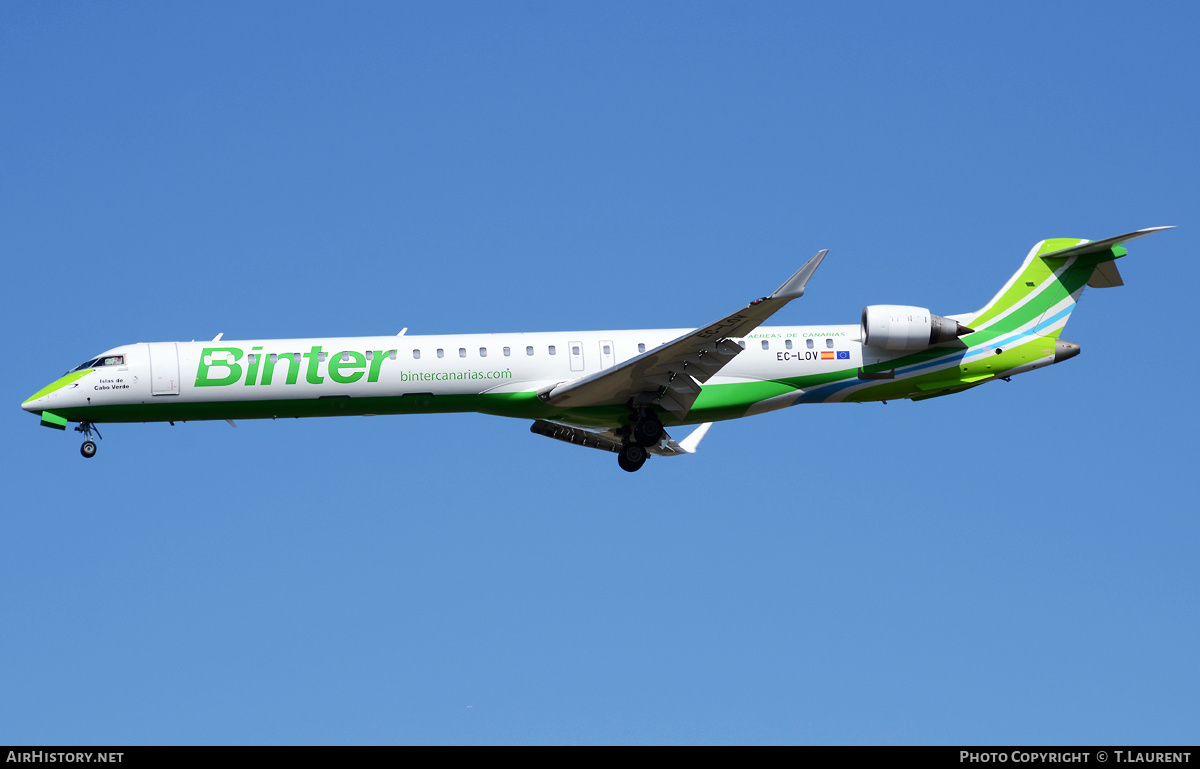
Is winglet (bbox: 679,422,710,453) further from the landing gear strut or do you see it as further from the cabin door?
the cabin door

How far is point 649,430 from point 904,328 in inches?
239

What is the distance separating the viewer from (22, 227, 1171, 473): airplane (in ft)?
93.5

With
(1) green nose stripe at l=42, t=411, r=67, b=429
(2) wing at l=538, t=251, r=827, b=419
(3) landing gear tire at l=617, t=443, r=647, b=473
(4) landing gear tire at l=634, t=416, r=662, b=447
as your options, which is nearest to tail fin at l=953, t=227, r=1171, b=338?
(2) wing at l=538, t=251, r=827, b=419

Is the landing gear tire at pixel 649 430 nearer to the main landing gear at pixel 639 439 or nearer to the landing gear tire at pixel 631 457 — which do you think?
the main landing gear at pixel 639 439

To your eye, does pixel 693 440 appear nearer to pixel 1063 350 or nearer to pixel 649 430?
pixel 649 430

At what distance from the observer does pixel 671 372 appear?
28.2 metres

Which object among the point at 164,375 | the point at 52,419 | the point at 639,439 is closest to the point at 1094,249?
the point at 639,439

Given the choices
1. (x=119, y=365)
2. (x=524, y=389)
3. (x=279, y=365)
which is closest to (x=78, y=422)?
(x=119, y=365)

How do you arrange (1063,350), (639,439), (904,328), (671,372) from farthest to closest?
1. (1063,350)
2. (639,439)
3. (904,328)
4. (671,372)

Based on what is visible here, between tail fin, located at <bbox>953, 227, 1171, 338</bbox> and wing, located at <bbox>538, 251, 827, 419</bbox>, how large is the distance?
21.3ft

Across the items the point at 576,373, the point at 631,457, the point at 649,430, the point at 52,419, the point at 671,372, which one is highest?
the point at 52,419

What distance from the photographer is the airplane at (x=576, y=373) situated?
93.5ft

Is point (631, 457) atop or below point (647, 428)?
below
